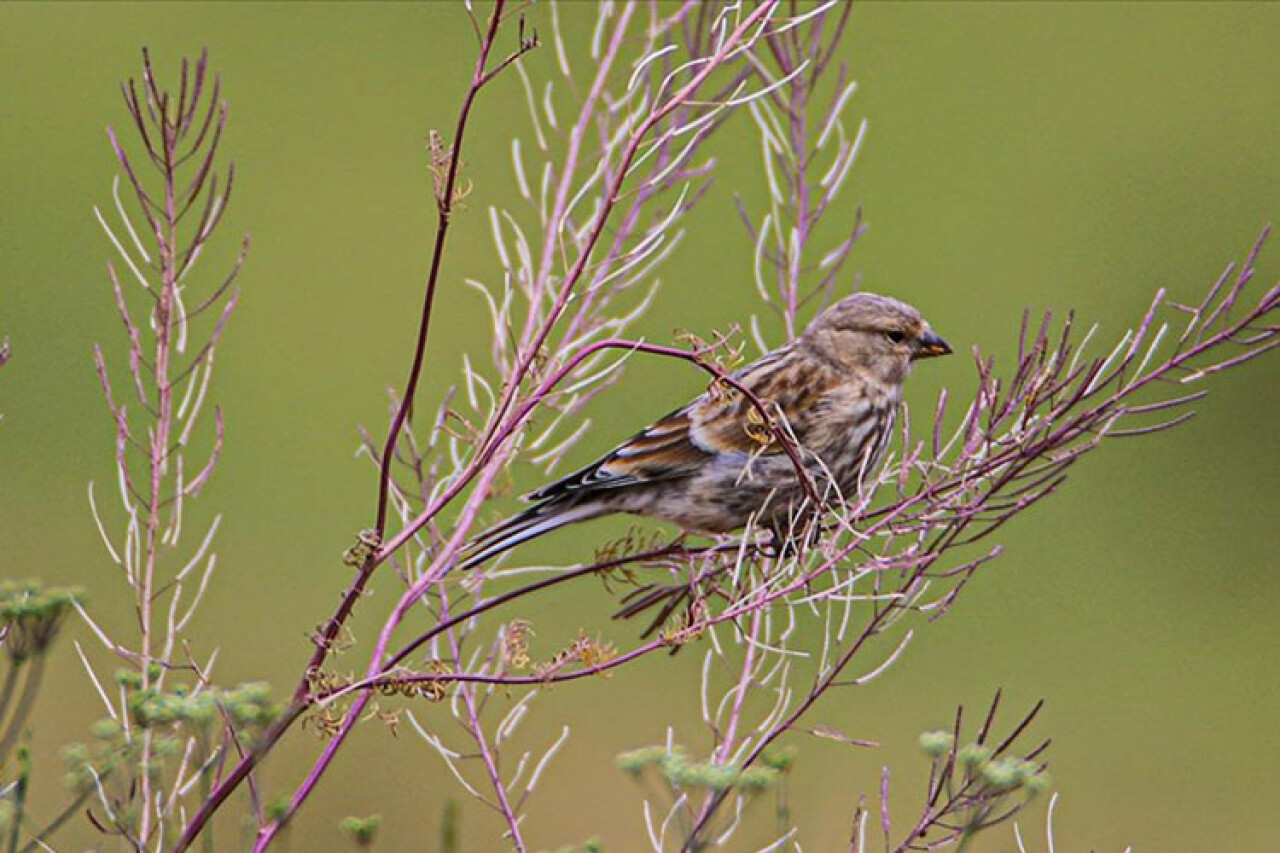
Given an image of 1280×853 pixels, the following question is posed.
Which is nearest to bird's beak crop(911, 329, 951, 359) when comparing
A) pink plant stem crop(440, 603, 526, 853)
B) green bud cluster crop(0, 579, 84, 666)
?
pink plant stem crop(440, 603, 526, 853)

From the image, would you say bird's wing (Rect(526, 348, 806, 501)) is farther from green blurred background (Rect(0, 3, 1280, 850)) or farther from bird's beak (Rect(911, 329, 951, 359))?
green blurred background (Rect(0, 3, 1280, 850))

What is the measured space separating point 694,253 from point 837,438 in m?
8.00

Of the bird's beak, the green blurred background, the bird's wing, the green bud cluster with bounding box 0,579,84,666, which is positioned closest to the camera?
the green bud cluster with bounding box 0,579,84,666

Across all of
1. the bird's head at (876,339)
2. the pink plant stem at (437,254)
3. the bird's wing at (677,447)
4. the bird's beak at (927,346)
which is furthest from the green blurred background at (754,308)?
the pink plant stem at (437,254)

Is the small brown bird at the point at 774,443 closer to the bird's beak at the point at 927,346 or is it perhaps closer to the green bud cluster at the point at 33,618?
the bird's beak at the point at 927,346

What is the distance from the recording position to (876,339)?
446 centimetres

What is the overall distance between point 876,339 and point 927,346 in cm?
11

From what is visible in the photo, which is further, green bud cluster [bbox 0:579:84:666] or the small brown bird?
the small brown bird

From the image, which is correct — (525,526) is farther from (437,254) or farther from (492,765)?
(437,254)

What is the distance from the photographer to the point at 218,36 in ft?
47.4

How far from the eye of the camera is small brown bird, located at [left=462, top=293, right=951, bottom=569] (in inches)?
156

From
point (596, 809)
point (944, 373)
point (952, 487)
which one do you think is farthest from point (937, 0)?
point (952, 487)

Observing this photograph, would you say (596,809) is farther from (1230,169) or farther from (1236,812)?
(1230,169)

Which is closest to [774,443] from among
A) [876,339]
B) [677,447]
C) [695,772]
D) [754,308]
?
[677,447]
